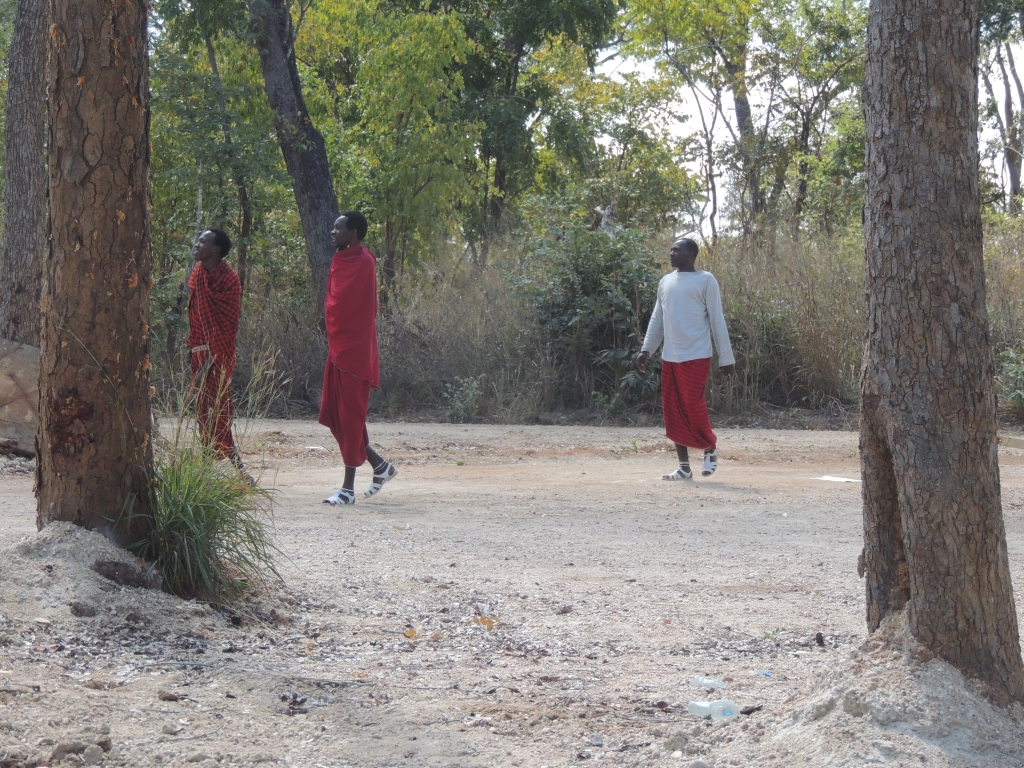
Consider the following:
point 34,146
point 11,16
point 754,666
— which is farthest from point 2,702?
point 11,16

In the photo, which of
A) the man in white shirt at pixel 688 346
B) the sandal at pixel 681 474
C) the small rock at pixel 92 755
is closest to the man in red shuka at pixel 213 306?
the man in white shirt at pixel 688 346

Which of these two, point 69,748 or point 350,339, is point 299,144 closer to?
point 350,339

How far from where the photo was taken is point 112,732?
132 inches

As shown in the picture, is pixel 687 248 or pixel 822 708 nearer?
pixel 822 708

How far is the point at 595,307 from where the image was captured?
1543cm

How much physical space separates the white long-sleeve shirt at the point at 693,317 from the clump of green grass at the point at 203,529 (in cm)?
520

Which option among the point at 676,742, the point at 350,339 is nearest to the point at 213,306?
the point at 350,339

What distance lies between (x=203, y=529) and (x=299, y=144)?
1169 cm

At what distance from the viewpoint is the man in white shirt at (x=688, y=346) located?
31.0 ft

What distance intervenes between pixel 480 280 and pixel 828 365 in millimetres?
5356

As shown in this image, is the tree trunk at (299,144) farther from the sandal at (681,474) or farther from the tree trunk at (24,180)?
the sandal at (681,474)

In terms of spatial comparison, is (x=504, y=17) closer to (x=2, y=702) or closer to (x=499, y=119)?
(x=499, y=119)

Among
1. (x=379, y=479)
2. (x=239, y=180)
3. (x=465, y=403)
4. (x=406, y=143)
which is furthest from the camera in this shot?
(x=406, y=143)

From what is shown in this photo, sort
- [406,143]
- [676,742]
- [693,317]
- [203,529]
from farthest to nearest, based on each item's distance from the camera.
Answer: [406,143]
[693,317]
[203,529]
[676,742]
